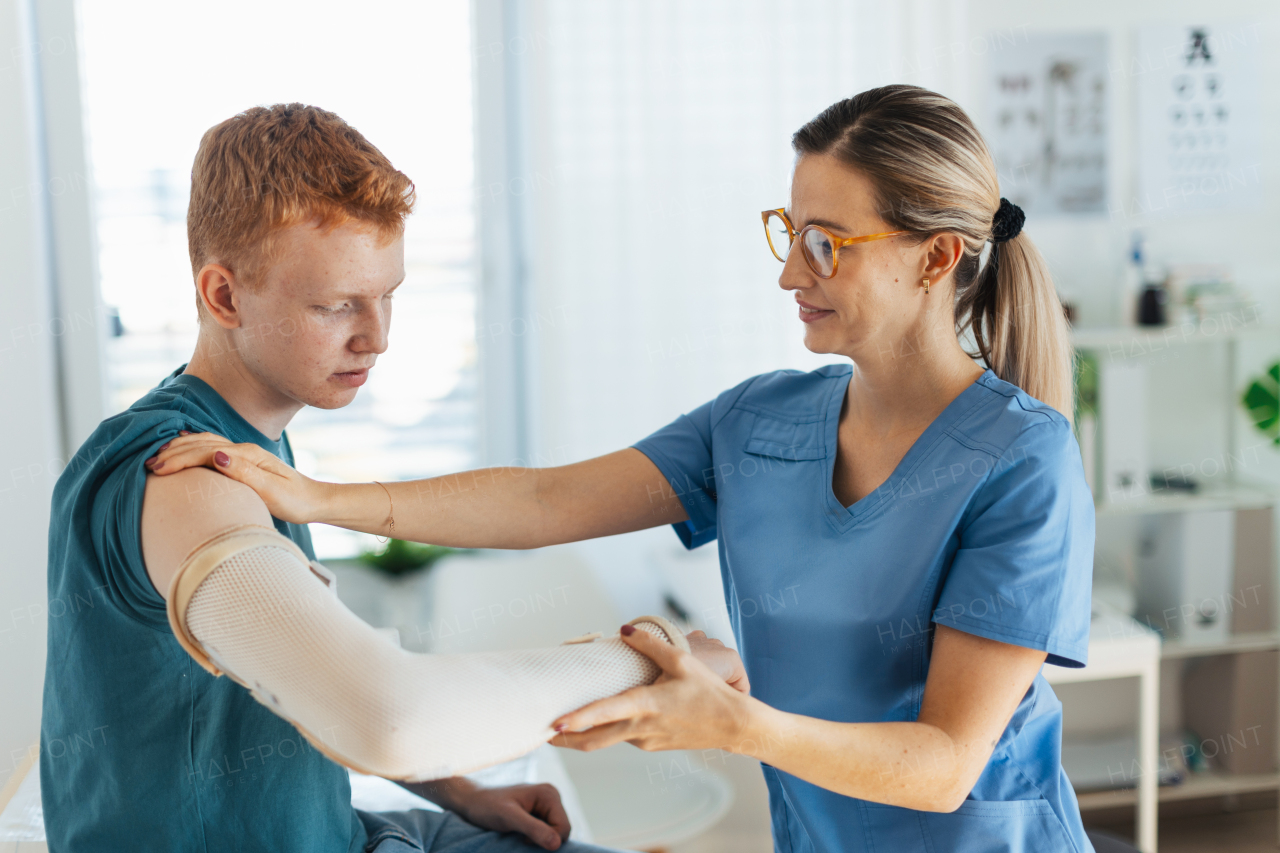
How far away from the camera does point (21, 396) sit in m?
2.39

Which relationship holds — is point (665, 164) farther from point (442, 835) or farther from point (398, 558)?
point (442, 835)

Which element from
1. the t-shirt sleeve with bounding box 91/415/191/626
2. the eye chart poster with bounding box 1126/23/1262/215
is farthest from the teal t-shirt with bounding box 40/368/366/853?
the eye chart poster with bounding box 1126/23/1262/215

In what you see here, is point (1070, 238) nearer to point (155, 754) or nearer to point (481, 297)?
point (481, 297)

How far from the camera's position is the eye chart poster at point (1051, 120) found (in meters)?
2.62

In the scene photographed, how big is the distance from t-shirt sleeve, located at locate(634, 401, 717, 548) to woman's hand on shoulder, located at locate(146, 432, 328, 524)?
18.1 inches

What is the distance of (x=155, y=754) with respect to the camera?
0.90 meters

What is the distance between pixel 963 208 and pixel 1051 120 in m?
1.81

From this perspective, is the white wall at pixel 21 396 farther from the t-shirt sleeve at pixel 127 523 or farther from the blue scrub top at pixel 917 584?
the blue scrub top at pixel 917 584

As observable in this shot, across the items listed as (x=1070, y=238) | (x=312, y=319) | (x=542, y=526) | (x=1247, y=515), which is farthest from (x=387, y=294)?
(x=1247, y=515)

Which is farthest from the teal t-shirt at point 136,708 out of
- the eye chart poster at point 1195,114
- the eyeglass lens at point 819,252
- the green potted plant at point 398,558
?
the eye chart poster at point 1195,114

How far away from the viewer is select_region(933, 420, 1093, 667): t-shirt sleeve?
0.98 meters

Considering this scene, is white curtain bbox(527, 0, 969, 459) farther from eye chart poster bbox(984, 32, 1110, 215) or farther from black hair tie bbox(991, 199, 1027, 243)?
black hair tie bbox(991, 199, 1027, 243)

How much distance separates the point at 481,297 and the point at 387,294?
1728 mm

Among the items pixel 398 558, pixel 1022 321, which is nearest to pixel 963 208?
pixel 1022 321
